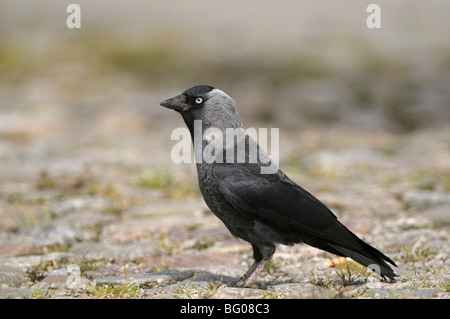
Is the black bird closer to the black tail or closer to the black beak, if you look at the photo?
the black tail

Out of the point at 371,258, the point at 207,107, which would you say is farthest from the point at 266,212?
the point at 207,107

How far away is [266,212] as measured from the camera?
373 cm

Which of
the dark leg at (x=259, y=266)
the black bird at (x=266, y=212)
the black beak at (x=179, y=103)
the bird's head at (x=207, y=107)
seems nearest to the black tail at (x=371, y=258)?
the black bird at (x=266, y=212)

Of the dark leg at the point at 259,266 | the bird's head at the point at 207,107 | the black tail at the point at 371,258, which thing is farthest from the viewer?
the bird's head at the point at 207,107

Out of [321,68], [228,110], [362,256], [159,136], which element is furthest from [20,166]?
[321,68]

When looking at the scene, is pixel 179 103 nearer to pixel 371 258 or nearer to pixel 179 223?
pixel 371 258

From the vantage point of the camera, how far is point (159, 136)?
10.8m

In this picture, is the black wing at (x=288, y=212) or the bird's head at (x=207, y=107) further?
the bird's head at (x=207, y=107)

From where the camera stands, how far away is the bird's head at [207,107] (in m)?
4.04

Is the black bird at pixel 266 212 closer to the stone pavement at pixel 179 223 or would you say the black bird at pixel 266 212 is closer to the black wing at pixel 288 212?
the black wing at pixel 288 212

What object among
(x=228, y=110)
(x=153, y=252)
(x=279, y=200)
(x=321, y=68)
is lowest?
(x=153, y=252)

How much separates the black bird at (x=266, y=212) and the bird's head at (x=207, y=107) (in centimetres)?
22
